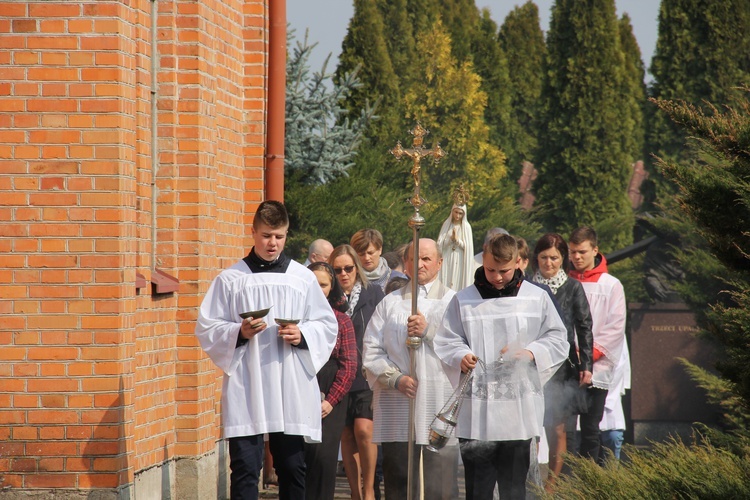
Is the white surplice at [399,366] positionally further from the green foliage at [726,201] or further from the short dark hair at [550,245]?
the green foliage at [726,201]

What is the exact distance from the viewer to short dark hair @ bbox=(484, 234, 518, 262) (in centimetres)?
740

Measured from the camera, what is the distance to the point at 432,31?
103ft

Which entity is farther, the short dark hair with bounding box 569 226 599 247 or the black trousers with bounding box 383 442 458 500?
the short dark hair with bounding box 569 226 599 247

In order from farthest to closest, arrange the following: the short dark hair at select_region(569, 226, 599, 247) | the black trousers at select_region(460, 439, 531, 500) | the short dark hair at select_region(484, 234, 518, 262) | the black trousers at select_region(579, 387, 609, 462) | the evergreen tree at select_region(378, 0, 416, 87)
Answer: the evergreen tree at select_region(378, 0, 416, 87) → the short dark hair at select_region(569, 226, 599, 247) → the black trousers at select_region(579, 387, 609, 462) → the black trousers at select_region(460, 439, 531, 500) → the short dark hair at select_region(484, 234, 518, 262)

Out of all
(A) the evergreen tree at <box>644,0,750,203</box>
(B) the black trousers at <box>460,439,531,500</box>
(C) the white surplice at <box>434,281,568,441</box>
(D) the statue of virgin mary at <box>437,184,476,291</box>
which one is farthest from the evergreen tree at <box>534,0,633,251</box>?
(B) the black trousers at <box>460,439,531,500</box>

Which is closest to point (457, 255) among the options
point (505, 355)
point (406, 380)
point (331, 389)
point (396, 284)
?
point (396, 284)

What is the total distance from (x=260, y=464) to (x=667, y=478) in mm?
2266

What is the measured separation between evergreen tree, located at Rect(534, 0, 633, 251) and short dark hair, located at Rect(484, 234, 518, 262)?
78.0 ft

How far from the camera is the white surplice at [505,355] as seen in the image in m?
7.48

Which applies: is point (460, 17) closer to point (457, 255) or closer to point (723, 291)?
point (457, 255)

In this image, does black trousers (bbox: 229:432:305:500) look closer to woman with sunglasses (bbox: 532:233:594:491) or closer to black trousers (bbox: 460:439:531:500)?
black trousers (bbox: 460:439:531:500)

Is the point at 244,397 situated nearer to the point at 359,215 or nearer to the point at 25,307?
the point at 25,307

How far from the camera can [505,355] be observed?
24.7ft

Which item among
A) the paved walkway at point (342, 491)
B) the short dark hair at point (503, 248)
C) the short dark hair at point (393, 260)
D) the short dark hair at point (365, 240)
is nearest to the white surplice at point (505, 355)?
the short dark hair at point (503, 248)
